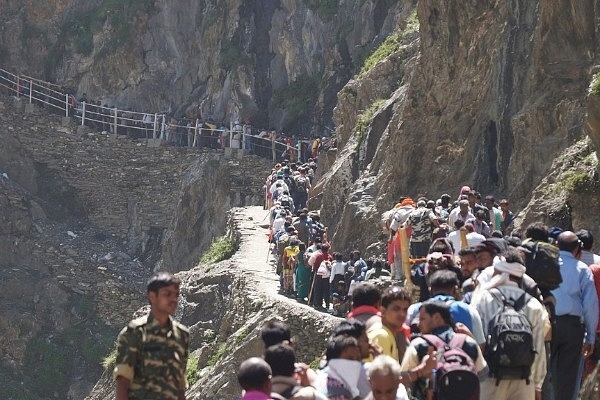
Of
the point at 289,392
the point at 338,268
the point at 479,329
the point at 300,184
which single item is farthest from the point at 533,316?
the point at 300,184

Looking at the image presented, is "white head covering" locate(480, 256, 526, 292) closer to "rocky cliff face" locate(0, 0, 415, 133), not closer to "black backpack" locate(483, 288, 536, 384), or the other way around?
"black backpack" locate(483, 288, 536, 384)

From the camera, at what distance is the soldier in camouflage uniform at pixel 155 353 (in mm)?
9852

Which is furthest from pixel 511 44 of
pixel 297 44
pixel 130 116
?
pixel 130 116

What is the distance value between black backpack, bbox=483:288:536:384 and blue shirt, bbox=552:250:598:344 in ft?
4.80

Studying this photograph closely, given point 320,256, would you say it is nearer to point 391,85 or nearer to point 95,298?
point 391,85

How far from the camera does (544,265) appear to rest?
1209 centimetres

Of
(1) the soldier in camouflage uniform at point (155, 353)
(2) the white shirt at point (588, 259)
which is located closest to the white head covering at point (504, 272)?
(2) the white shirt at point (588, 259)

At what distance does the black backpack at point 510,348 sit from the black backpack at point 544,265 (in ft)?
3.94

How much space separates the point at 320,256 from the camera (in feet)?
75.2

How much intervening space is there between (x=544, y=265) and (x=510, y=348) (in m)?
1.55

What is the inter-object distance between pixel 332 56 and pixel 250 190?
14.6 feet

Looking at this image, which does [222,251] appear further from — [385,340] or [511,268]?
[385,340]

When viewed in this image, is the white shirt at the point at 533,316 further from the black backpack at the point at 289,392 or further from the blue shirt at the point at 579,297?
the black backpack at the point at 289,392

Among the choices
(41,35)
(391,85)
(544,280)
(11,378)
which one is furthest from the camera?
(41,35)
